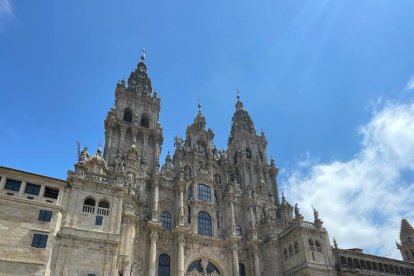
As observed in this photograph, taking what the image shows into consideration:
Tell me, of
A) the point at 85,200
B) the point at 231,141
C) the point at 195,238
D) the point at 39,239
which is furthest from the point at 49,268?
the point at 231,141

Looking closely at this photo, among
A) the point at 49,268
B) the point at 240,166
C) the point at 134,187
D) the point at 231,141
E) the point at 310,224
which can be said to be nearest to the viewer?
the point at 49,268

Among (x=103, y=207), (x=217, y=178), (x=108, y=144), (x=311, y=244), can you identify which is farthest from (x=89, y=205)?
(x=311, y=244)

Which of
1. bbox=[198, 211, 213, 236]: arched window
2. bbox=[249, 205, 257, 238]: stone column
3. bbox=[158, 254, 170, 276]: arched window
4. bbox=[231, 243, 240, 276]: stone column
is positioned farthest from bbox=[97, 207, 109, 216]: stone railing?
bbox=[249, 205, 257, 238]: stone column

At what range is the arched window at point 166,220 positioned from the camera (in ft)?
128

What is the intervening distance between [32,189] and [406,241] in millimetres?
55832

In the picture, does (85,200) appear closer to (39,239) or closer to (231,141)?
(39,239)

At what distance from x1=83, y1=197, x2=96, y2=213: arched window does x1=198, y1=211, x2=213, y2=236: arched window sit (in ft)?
50.7

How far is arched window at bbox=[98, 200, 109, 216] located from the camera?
28.5m

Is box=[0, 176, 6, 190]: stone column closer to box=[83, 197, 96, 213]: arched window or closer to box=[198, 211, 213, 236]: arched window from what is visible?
box=[83, 197, 96, 213]: arched window

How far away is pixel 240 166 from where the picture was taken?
50.8 meters

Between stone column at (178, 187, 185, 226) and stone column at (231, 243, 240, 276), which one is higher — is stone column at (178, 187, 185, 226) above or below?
above

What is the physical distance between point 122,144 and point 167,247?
13811mm

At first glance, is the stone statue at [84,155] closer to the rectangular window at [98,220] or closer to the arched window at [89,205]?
the arched window at [89,205]

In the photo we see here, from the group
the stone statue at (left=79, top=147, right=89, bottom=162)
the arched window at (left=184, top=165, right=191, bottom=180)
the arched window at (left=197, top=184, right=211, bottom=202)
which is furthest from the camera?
the arched window at (left=184, top=165, right=191, bottom=180)
